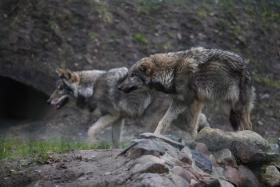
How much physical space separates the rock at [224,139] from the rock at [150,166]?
1.60 meters

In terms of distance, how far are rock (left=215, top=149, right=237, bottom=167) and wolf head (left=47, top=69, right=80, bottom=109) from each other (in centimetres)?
454

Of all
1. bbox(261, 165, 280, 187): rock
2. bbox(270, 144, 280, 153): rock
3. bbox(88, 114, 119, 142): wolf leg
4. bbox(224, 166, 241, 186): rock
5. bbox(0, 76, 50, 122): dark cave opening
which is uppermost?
bbox(270, 144, 280, 153): rock

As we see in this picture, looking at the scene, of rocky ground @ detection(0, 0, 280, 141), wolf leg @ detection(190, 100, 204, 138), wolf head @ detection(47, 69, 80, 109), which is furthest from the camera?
rocky ground @ detection(0, 0, 280, 141)

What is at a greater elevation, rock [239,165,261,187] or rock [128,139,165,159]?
rock [128,139,165,159]

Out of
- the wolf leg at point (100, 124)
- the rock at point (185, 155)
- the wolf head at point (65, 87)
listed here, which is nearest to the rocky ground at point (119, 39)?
the wolf head at point (65, 87)

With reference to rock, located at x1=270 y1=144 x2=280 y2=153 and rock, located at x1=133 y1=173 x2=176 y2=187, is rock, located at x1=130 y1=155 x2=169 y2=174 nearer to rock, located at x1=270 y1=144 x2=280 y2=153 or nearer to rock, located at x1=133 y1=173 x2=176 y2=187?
rock, located at x1=133 y1=173 x2=176 y2=187

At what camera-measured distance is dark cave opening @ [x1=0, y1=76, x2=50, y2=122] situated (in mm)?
13930

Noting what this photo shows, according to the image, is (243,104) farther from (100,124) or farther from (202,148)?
(100,124)

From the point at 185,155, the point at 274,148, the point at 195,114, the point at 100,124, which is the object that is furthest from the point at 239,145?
the point at 100,124

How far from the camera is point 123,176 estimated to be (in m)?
6.40

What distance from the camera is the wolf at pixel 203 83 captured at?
31.9 ft

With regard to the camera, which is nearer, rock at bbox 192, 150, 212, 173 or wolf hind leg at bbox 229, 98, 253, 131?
rock at bbox 192, 150, 212, 173

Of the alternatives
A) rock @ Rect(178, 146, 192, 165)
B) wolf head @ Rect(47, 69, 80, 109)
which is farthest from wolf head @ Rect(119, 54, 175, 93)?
rock @ Rect(178, 146, 192, 165)

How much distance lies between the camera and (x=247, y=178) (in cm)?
786
